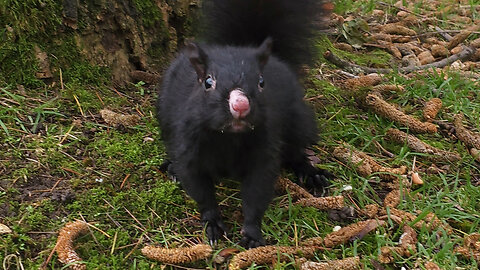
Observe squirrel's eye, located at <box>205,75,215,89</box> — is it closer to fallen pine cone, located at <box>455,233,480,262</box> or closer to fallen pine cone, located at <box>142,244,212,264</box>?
fallen pine cone, located at <box>142,244,212,264</box>

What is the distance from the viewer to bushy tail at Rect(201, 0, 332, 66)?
Result: 2.50m

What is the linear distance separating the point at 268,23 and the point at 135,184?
960mm

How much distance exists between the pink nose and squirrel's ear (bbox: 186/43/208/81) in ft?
0.76

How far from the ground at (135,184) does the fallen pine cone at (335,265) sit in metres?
0.05

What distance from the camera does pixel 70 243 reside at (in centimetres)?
196

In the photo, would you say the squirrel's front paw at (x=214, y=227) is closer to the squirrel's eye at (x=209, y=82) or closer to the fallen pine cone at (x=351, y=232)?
the fallen pine cone at (x=351, y=232)

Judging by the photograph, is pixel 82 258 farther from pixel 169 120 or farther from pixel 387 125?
pixel 387 125

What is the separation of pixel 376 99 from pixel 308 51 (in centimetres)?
62

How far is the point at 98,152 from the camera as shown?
2.52 m

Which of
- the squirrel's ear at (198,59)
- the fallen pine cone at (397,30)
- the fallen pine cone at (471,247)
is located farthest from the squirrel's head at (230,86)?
the fallen pine cone at (397,30)

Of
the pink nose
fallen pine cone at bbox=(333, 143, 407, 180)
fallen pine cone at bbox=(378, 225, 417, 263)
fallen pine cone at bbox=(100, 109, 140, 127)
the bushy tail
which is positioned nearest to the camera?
the pink nose

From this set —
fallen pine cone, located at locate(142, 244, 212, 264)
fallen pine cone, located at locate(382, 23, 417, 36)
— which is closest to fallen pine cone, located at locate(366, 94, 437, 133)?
fallen pine cone, located at locate(142, 244, 212, 264)

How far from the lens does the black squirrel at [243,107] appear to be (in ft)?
6.24

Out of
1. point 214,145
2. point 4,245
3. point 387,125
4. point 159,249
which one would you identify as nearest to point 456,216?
point 387,125
